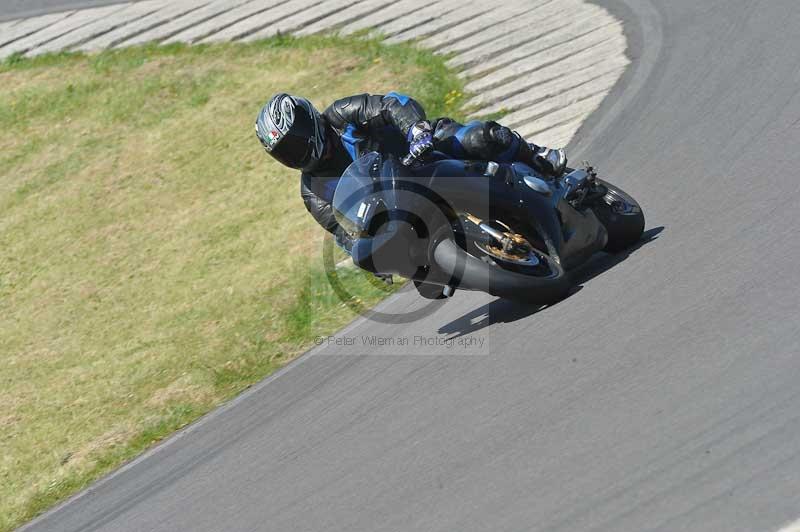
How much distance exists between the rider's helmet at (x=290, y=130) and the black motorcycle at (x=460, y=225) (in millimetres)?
624

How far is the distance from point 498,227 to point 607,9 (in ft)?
20.1

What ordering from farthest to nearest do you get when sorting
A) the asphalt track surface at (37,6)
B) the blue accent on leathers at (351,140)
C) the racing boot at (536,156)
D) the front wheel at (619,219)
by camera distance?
the asphalt track surface at (37,6), the blue accent on leathers at (351,140), the front wheel at (619,219), the racing boot at (536,156)

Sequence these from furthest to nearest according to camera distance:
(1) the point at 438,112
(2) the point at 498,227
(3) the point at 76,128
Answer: (3) the point at 76,128
(1) the point at 438,112
(2) the point at 498,227

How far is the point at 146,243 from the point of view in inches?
434

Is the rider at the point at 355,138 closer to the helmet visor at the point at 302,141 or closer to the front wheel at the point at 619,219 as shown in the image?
the helmet visor at the point at 302,141

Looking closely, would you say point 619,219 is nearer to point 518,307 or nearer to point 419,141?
point 518,307

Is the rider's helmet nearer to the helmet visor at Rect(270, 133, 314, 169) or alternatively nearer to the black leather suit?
the helmet visor at Rect(270, 133, 314, 169)

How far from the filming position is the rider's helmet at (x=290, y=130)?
6855 mm

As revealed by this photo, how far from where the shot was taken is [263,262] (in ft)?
32.5

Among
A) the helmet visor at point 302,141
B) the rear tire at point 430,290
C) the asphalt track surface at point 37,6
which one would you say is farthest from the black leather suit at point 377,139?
the asphalt track surface at point 37,6

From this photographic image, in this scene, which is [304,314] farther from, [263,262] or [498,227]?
[498,227]

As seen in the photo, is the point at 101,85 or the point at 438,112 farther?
the point at 101,85

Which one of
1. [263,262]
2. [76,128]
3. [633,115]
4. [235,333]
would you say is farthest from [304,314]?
[76,128]

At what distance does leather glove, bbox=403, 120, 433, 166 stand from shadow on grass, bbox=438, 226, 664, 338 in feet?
4.01
